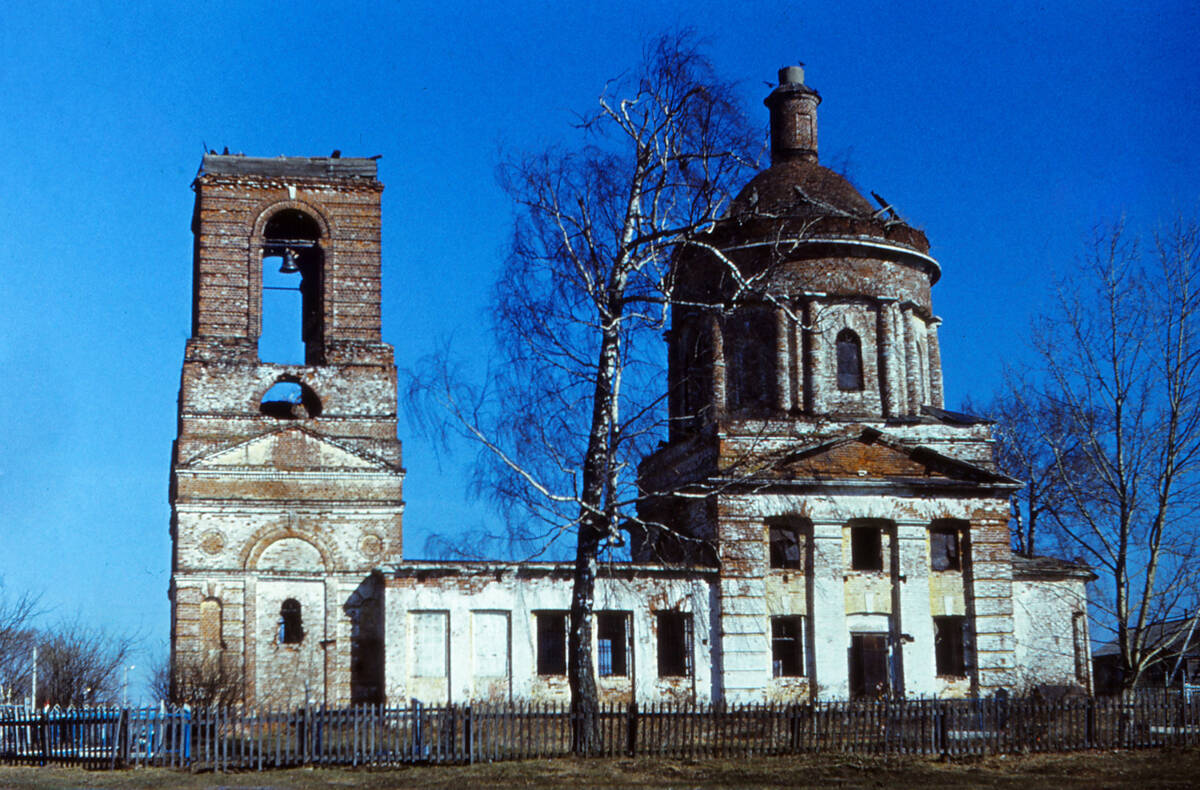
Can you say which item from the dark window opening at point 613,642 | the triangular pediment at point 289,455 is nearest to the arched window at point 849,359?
the dark window opening at point 613,642

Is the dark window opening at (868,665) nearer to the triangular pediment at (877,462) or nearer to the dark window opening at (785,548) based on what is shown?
the dark window opening at (785,548)

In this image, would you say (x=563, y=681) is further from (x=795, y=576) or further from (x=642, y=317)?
(x=642, y=317)

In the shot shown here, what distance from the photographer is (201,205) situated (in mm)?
32031

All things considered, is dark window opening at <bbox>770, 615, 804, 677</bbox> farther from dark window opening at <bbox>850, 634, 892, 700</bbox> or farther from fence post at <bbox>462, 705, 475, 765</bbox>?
fence post at <bbox>462, 705, 475, 765</bbox>

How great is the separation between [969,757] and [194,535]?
53.8 ft

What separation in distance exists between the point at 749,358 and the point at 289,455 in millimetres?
10462

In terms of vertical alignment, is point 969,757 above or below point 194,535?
below

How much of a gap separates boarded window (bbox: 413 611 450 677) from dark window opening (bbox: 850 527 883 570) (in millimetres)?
8439

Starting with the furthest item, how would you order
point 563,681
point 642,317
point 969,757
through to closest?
point 563,681
point 969,757
point 642,317

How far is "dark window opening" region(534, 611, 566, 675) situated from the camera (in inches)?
1139

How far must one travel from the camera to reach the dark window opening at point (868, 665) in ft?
95.8

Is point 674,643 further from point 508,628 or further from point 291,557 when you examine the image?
point 291,557

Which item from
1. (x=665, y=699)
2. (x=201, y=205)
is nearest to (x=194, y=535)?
(x=201, y=205)

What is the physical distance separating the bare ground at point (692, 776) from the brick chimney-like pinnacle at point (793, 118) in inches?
714
